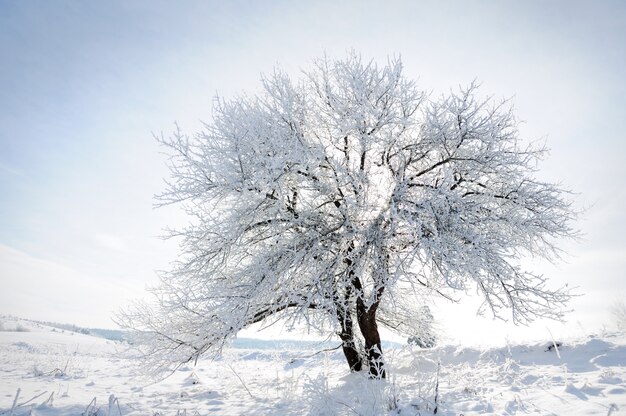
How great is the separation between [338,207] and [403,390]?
3.48 metres

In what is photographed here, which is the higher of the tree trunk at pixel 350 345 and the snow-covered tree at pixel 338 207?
the snow-covered tree at pixel 338 207

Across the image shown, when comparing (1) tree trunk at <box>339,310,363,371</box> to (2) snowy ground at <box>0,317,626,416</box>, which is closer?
(2) snowy ground at <box>0,317,626,416</box>

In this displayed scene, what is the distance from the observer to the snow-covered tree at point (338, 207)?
6188 millimetres

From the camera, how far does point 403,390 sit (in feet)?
19.1

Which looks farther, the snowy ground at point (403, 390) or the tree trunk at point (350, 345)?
the tree trunk at point (350, 345)

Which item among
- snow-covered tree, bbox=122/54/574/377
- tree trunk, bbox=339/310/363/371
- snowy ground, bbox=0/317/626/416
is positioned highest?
snow-covered tree, bbox=122/54/574/377

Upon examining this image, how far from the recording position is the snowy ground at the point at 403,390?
4.86 m

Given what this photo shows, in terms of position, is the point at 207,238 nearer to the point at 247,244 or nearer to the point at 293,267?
the point at 247,244

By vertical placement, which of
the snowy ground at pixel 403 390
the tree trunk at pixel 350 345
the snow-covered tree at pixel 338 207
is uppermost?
the snow-covered tree at pixel 338 207

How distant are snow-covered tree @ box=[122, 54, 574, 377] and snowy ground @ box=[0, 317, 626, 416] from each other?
3.31 feet

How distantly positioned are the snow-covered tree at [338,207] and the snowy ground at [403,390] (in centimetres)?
101

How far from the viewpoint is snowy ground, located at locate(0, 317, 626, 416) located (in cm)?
486

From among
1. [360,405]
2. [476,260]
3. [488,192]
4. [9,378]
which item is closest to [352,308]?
[360,405]

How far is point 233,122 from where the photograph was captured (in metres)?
6.90
